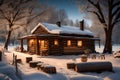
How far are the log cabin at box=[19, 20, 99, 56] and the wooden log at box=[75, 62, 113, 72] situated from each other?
44.6ft

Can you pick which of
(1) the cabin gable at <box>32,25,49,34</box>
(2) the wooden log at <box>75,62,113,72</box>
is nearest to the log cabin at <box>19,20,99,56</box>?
(1) the cabin gable at <box>32,25,49,34</box>

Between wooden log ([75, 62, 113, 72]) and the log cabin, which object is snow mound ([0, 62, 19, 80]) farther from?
the log cabin

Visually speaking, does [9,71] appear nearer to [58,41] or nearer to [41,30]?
[58,41]

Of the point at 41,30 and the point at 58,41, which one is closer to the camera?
the point at 58,41

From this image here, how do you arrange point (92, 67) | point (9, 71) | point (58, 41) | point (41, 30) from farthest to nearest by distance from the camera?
point (41, 30), point (58, 41), point (92, 67), point (9, 71)

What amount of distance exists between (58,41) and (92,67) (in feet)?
51.4

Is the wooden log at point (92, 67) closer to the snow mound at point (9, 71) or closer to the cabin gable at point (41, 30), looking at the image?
the snow mound at point (9, 71)

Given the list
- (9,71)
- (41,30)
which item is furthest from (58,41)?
(9,71)

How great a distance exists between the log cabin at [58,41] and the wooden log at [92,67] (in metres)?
13.6

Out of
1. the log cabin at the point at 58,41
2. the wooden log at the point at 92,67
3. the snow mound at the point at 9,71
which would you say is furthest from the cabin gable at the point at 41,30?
the snow mound at the point at 9,71

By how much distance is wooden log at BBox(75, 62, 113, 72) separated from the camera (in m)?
19.8

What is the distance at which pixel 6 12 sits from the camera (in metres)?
39.5

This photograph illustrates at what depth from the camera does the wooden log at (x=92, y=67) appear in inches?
780

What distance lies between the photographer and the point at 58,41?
3528cm
